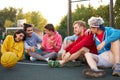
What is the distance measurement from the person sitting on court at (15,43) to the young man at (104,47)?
212 centimetres

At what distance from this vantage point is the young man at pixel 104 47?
506cm

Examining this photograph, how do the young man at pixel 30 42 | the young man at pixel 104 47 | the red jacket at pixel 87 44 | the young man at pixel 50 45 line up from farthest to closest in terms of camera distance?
the young man at pixel 30 42 → the young man at pixel 50 45 → the red jacket at pixel 87 44 → the young man at pixel 104 47

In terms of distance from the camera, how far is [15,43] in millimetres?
7188

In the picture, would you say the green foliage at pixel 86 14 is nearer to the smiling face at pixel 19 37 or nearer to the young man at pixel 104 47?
the smiling face at pixel 19 37

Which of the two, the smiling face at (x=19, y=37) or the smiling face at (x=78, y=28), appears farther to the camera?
the smiling face at (x=19, y=37)

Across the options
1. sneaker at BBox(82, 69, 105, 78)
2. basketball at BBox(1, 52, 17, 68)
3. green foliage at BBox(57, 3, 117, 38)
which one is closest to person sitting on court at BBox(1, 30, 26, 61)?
basketball at BBox(1, 52, 17, 68)

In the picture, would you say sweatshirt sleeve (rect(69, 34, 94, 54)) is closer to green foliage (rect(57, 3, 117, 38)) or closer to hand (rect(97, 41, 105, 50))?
hand (rect(97, 41, 105, 50))

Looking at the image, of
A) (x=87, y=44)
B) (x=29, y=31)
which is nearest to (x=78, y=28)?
(x=87, y=44)

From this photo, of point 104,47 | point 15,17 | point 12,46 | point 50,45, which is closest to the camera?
point 104,47

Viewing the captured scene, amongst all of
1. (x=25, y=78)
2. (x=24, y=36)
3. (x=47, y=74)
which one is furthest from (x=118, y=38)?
(x=24, y=36)

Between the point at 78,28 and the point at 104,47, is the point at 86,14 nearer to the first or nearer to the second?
the point at 78,28

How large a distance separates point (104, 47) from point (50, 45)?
2.26 metres

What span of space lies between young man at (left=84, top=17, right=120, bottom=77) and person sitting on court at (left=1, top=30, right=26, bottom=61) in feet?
6.95

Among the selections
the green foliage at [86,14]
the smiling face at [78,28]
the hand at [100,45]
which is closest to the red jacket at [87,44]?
the hand at [100,45]
